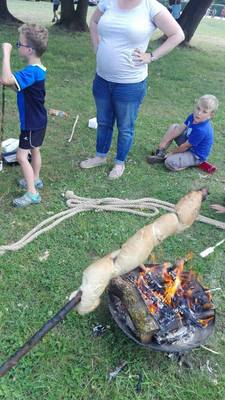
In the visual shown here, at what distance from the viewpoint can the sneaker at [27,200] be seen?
148 inches

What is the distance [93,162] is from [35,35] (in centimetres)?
173

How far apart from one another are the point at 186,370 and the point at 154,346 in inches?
12.2

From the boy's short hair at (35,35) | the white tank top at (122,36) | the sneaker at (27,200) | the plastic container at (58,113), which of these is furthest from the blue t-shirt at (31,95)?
the plastic container at (58,113)

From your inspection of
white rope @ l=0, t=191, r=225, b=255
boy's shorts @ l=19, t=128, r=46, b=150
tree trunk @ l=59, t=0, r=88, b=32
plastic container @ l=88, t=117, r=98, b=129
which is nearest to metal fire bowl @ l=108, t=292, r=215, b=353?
white rope @ l=0, t=191, r=225, b=255

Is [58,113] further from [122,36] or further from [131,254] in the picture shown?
[131,254]

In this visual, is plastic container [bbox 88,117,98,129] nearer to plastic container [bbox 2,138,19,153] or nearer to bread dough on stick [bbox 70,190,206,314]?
plastic container [bbox 2,138,19,153]

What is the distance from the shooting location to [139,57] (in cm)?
381

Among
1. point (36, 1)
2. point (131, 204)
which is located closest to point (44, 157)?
point (131, 204)

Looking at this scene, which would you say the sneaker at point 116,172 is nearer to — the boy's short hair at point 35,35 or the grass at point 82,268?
the grass at point 82,268

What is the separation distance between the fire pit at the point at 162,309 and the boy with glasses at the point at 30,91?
4.90ft

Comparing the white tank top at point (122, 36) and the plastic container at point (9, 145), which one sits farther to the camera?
the plastic container at point (9, 145)

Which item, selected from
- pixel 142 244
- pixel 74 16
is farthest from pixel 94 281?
Result: pixel 74 16

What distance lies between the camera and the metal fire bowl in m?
2.42

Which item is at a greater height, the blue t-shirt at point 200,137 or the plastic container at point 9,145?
the blue t-shirt at point 200,137
